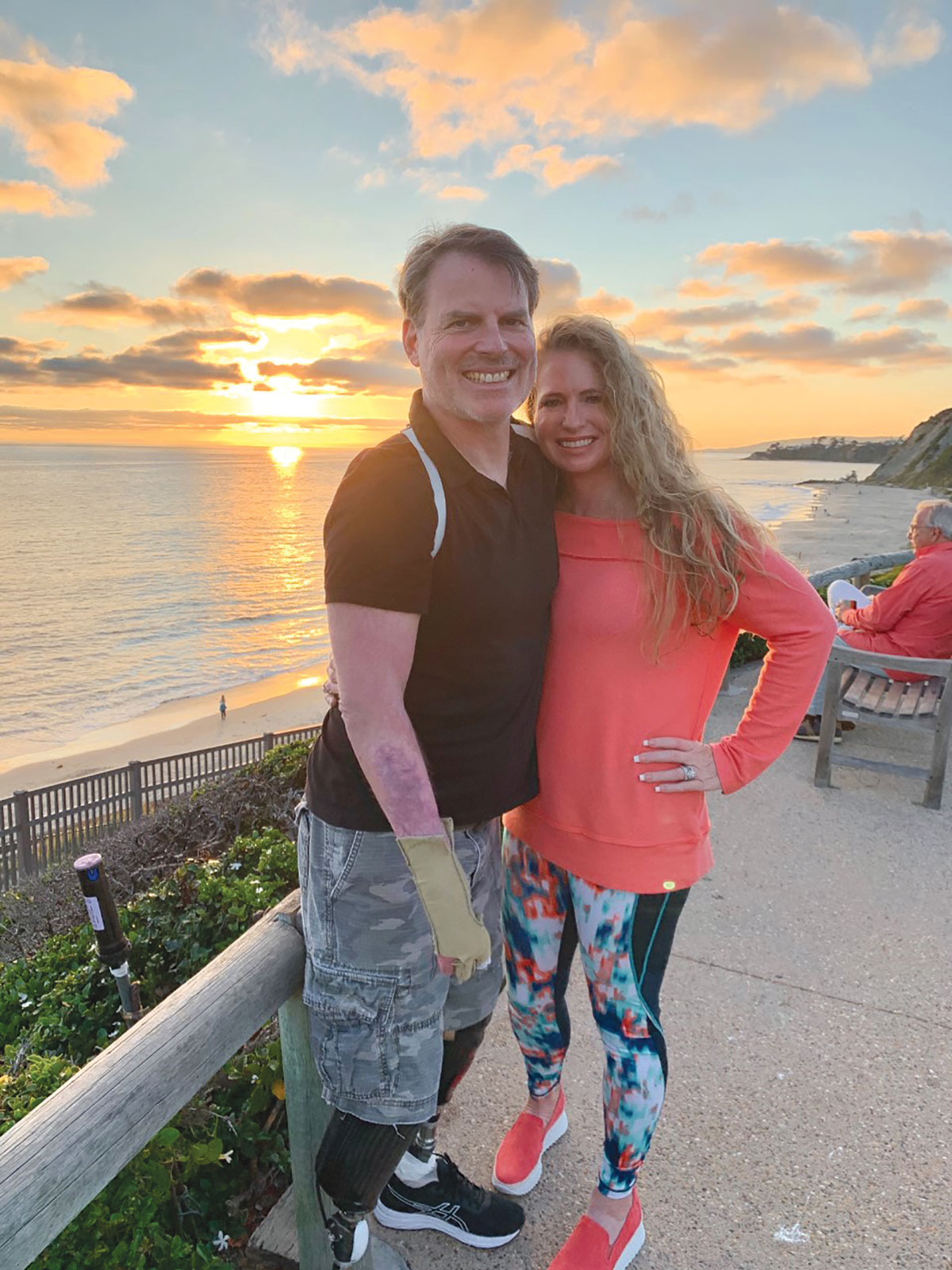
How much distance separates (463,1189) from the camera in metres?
2.40

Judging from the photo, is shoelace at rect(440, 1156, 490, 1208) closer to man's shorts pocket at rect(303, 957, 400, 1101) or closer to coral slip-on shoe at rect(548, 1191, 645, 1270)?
coral slip-on shoe at rect(548, 1191, 645, 1270)

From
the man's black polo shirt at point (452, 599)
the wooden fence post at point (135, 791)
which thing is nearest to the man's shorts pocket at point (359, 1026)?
the man's black polo shirt at point (452, 599)

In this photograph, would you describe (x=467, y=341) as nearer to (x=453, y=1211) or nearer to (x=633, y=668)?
(x=633, y=668)

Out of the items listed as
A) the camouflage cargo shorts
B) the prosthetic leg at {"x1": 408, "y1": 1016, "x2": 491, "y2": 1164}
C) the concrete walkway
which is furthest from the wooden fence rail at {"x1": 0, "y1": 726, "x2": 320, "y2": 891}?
the camouflage cargo shorts

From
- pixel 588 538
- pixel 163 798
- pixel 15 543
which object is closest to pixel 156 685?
pixel 163 798

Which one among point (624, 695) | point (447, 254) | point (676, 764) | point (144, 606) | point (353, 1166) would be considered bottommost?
point (144, 606)

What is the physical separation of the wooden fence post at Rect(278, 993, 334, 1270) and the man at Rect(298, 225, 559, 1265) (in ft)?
0.37

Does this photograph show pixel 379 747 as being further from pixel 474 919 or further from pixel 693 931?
pixel 693 931

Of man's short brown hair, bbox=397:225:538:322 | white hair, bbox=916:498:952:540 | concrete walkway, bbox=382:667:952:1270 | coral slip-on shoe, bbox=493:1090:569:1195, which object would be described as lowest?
concrete walkway, bbox=382:667:952:1270

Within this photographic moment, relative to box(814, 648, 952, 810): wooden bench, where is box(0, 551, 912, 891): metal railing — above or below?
below

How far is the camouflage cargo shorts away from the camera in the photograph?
5.82ft

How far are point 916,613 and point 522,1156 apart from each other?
470cm

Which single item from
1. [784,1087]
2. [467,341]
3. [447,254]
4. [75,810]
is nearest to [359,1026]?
[467,341]

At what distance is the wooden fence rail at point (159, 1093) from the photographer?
1172mm
